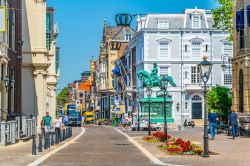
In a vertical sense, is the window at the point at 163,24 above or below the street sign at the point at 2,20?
above

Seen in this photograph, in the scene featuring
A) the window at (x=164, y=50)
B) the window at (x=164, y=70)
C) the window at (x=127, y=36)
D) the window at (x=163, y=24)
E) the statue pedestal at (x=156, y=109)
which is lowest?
the statue pedestal at (x=156, y=109)

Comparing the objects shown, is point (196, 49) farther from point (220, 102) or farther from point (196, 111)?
point (220, 102)

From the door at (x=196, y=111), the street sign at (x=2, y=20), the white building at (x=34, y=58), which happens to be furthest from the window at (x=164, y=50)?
the street sign at (x=2, y=20)

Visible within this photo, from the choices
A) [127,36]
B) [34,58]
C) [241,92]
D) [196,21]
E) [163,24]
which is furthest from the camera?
[127,36]

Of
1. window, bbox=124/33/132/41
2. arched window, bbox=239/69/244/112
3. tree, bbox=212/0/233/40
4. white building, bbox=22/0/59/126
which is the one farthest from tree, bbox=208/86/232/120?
window, bbox=124/33/132/41

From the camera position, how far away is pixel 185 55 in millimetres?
91125

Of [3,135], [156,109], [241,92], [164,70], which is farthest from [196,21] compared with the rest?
[3,135]

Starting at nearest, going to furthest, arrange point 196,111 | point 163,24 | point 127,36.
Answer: point 196,111 < point 163,24 < point 127,36

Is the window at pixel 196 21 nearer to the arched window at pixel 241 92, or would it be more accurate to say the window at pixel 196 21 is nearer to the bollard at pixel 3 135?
the arched window at pixel 241 92

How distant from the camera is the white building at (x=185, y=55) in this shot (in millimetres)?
→ 90500

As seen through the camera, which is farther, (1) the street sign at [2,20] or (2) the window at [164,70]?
(2) the window at [164,70]

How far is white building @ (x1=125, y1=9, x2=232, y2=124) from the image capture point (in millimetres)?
90500

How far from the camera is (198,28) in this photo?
91.9 metres

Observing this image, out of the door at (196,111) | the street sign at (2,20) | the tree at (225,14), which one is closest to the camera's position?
the street sign at (2,20)
